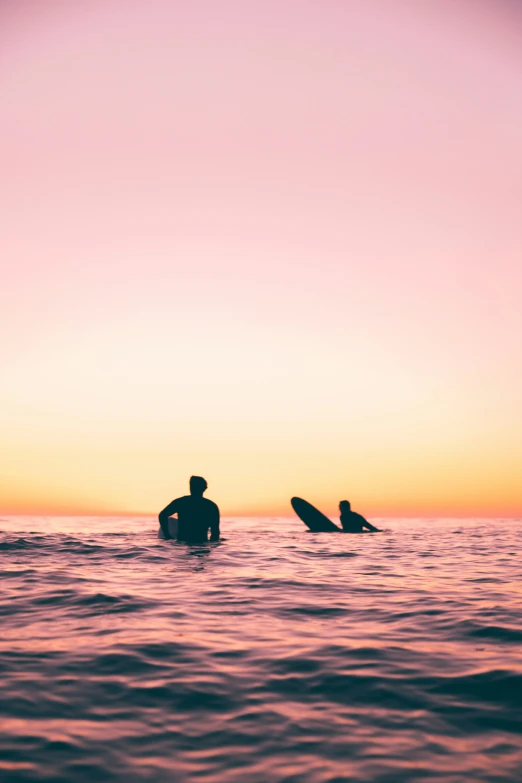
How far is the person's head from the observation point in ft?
A: 41.3

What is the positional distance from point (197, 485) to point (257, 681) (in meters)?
8.35

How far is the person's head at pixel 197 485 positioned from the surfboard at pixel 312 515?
1270 cm

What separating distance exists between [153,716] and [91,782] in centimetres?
85

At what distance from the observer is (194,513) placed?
1302cm

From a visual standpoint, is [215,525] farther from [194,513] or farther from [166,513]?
[166,513]

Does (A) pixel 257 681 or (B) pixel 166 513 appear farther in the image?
(B) pixel 166 513

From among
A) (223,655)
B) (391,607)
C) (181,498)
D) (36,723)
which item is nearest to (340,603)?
(391,607)

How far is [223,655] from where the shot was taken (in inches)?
198

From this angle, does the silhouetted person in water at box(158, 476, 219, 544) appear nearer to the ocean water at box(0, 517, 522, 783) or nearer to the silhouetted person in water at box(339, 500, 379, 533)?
the ocean water at box(0, 517, 522, 783)

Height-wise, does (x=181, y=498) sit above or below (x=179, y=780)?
above

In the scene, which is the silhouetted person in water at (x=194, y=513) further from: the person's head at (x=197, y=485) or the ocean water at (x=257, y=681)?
the ocean water at (x=257, y=681)

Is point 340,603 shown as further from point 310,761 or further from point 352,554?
point 352,554

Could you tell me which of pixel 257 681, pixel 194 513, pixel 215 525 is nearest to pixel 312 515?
pixel 215 525

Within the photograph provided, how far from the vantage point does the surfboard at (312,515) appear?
80.6 ft
